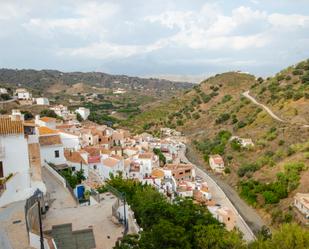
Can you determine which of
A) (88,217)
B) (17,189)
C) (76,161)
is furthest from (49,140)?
(88,217)

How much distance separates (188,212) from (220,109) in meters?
57.4

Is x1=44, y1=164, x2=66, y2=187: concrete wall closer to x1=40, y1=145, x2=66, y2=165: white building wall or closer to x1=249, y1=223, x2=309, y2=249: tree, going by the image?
x1=40, y1=145, x2=66, y2=165: white building wall

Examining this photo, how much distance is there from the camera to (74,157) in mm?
26781

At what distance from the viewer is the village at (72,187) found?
12395 millimetres

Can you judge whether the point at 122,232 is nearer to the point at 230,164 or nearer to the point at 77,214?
the point at 77,214

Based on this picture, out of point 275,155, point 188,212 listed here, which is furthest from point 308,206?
point 188,212

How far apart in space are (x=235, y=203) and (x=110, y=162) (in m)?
11.7

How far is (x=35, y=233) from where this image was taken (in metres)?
11.0

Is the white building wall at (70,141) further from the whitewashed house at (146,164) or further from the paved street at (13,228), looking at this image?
the paved street at (13,228)

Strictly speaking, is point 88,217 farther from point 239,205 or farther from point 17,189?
point 239,205

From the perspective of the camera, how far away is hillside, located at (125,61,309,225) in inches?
1217

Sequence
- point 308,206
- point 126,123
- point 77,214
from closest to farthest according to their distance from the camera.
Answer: point 77,214, point 308,206, point 126,123

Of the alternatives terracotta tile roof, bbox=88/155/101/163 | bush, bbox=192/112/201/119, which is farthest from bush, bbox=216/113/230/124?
terracotta tile roof, bbox=88/155/101/163

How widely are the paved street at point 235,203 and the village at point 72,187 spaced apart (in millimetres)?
168
